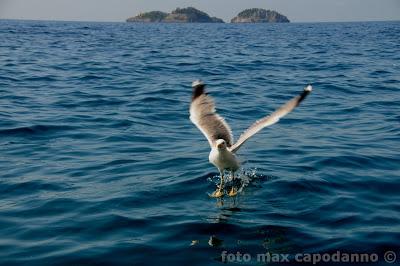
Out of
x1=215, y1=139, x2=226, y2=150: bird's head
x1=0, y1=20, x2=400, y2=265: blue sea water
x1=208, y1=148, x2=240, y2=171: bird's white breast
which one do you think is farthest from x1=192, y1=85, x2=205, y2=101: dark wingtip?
x1=0, y1=20, x2=400, y2=265: blue sea water

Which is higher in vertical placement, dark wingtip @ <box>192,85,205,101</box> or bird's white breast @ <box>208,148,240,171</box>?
dark wingtip @ <box>192,85,205,101</box>

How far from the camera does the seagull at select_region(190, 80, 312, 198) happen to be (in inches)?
333

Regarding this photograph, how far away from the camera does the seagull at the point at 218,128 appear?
8.45 m

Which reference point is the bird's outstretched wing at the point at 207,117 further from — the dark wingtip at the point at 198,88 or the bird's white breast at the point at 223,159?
the bird's white breast at the point at 223,159

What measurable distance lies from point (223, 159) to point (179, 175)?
1603mm

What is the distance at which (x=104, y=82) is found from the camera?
73.1ft

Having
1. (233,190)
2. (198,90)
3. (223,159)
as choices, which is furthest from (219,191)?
(198,90)

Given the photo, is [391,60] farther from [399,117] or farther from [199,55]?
[399,117]

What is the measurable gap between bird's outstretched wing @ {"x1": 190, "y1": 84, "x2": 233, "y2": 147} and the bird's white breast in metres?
0.27

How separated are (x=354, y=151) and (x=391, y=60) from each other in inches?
802

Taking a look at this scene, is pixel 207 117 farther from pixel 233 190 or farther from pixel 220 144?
pixel 233 190

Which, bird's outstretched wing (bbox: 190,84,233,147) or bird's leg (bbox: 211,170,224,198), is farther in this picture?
bird's leg (bbox: 211,170,224,198)

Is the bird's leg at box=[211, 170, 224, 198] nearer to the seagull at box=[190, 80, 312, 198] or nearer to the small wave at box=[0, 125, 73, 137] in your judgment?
the seagull at box=[190, 80, 312, 198]

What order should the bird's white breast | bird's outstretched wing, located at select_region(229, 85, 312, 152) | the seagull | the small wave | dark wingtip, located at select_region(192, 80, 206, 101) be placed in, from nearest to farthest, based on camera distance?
bird's outstretched wing, located at select_region(229, 85, 312, 152) → the seagull → dark wingtip, located at select_region(192, 80, 206, 101) → the bird's white breast → the small wave
